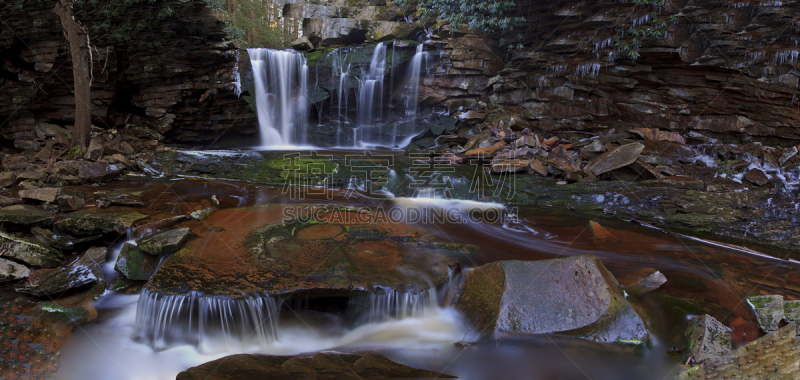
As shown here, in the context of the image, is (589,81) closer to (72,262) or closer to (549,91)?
(549,91)

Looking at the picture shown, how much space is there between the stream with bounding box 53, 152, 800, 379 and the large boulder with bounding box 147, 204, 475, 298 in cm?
31

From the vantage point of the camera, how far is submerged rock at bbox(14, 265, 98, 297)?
4273 millimetres

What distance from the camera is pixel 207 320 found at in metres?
3.90

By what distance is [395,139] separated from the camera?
13836 millimetres

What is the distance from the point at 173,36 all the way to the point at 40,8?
9.26ft

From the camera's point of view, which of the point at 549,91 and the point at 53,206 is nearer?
the point at 53,206

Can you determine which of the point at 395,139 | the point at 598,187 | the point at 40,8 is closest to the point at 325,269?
the point at 598,187

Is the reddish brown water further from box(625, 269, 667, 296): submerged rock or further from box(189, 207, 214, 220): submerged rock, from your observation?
box(189, 207, 214, 220): submerged rock

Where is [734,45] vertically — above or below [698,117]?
above

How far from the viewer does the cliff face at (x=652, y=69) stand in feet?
29.2

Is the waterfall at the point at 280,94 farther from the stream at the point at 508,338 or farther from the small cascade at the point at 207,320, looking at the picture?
the small cascade at the point at 207,320

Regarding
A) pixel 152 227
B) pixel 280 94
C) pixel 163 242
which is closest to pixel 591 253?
pixel 163 242

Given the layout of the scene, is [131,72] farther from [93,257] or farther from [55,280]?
[55,280]

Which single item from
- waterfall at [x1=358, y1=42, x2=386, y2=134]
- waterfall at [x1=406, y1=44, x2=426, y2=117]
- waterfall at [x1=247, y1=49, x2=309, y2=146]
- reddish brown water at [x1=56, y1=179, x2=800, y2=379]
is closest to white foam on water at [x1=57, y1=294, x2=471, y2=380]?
reddish brown water at [x1=56, y1=179, x2=800, y2=379]
